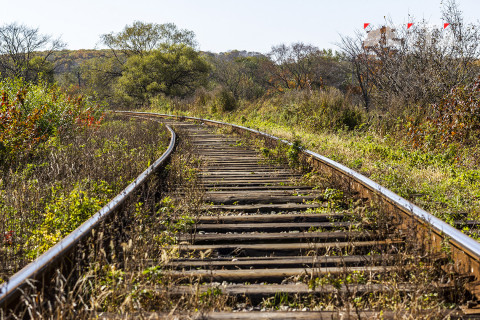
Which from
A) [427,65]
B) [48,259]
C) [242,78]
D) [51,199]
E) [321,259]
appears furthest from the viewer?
[242,78]

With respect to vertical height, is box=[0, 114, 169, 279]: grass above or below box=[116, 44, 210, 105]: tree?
below

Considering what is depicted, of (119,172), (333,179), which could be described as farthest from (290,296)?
(119,172)

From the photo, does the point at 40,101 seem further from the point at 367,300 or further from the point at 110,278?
the point at 367,300

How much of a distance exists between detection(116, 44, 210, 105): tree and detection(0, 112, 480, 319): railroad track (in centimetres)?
3387

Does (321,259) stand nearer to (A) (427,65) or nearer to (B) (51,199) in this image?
(B) (51,199)

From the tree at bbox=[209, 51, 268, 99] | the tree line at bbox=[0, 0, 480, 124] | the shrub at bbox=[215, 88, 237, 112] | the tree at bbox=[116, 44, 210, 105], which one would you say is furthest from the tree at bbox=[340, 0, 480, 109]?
the tree at bbox=[116, 44, 210, 105]

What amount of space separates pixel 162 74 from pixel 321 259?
120 feet

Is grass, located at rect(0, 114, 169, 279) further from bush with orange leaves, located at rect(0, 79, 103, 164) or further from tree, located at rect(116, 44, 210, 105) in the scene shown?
tree, located at rect(116, 44, 210, 105)

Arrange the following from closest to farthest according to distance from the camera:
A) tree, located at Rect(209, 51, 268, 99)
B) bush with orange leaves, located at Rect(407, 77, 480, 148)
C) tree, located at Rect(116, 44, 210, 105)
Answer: bush with orange leaves, located at Rect(407, 77, 480, 148) < tree, located at Rect(209, 51, 268, 99) < tree, located at Rect(116, 44, 210, 105)

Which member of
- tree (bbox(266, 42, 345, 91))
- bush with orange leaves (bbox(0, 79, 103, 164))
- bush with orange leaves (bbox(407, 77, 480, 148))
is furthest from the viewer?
tree (bbox(266, 42, 345, 91))

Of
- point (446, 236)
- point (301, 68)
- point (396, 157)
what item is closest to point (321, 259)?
point (446, 236)

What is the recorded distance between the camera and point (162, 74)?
37.6 m

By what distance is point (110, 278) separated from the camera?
255 centimetres

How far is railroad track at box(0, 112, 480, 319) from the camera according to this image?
→ 230 cm
